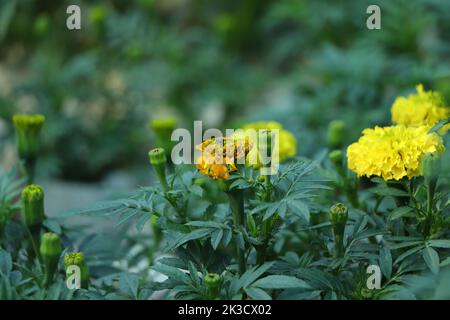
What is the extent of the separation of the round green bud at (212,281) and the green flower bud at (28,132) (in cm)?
60

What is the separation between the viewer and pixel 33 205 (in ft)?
4.22

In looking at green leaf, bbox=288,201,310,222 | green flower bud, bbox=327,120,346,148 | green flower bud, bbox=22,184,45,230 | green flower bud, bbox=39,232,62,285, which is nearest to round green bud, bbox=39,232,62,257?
green flower bud, bbox=39,232,62,285

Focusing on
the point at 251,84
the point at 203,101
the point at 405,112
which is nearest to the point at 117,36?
the point at 203,101

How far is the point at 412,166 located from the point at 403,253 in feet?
0.49

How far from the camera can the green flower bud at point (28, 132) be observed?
1.52 meters

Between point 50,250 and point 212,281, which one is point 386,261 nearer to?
point 212,281

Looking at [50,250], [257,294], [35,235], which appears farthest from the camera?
[35,235]

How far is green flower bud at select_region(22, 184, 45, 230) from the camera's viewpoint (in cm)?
127

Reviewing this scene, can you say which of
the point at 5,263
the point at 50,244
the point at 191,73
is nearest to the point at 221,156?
the point at 50,244

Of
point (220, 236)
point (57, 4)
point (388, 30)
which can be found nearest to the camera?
point (220, 236)

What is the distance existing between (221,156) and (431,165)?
0.33 metres

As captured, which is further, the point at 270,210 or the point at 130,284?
the point at 130,284

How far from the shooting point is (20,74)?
3086 millimetres
